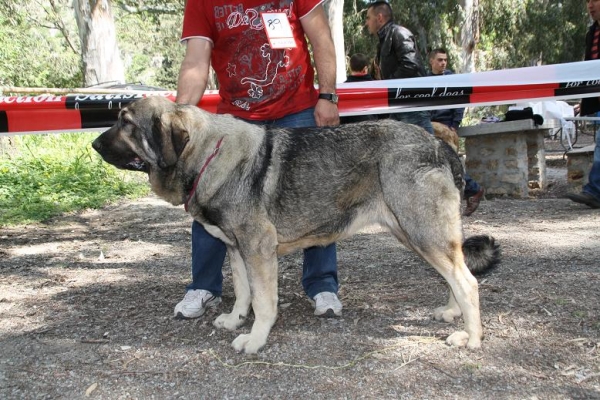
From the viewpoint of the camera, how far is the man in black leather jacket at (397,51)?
323 inches

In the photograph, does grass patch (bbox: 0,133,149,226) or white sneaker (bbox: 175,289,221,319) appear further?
grass patch (bbox: 0,133,149,226)

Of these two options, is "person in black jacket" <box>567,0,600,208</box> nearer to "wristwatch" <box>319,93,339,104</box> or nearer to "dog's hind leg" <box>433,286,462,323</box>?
"dog's hind leg" <box>433,286,462,323</box>

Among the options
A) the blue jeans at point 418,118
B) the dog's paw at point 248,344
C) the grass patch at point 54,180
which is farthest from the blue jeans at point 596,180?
the grass patch at point 54,180

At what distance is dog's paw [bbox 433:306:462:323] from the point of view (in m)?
4.07

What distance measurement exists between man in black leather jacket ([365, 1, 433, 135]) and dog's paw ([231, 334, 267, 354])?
5180 mm

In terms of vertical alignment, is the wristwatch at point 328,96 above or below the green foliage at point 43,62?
below

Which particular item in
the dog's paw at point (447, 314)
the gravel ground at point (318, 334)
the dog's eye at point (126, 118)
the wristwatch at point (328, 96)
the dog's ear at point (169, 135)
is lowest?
the gravel ground at point (318, 334)

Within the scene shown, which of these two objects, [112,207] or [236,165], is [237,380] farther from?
[112,207]

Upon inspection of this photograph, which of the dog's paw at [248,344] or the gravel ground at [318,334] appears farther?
the dog's paw at [248,344]

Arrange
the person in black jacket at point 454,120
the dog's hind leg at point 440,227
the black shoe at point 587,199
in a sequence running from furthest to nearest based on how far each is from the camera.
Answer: the person in black jacket at point 454,120
the black shoe at point 587,199
the dog's hind leg at point 440,227

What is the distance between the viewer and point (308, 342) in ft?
12.5

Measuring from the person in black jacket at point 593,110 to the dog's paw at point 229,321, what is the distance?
5.43 metres

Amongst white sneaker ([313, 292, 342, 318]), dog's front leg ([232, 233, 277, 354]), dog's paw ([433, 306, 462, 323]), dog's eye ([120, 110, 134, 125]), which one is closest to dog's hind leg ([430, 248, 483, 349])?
dog's paw ([433, 306, 462, 323])

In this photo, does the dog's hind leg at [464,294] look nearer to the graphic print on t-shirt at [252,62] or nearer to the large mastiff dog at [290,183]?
the large mastiff dog at [290,183]
